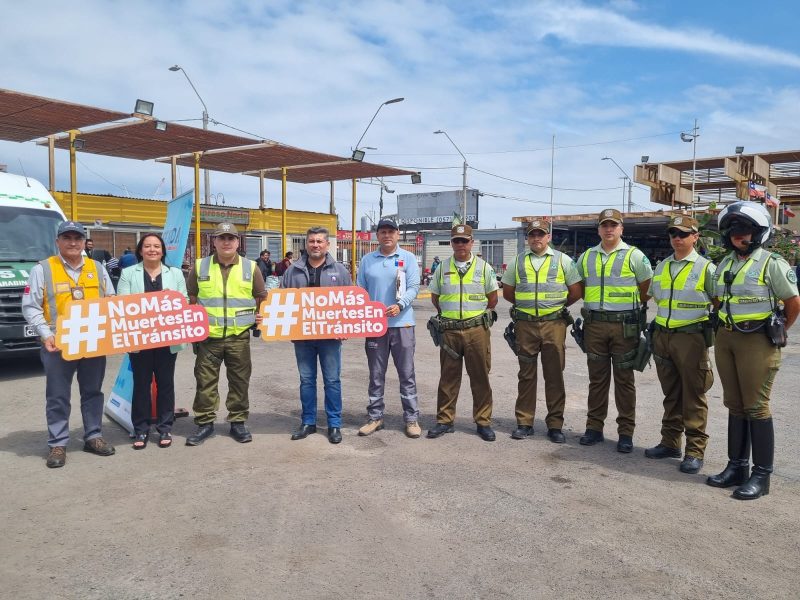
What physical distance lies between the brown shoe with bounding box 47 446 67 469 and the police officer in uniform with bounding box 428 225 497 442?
317 centimetres

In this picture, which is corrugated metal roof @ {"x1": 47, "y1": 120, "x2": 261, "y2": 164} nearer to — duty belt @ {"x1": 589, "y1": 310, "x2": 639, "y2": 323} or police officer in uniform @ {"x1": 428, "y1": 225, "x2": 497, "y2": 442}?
police officer in uniform @ {"x1": 428, "y1": 225, "x2": 497, "y2": 442}

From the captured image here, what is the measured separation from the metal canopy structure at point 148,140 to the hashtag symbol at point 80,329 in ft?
30.2

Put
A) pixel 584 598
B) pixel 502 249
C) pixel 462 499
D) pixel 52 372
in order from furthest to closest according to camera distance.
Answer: pixel 502 249
pixel 52 372
pixel 462 499
pixel 584 598

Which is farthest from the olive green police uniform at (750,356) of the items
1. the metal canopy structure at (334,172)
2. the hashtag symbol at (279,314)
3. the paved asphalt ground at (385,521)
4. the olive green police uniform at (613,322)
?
the metal canopy structure at (334,172)

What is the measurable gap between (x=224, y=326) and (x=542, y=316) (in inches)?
117

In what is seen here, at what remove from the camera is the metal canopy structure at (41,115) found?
11.5 metres

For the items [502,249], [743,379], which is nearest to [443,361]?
[743,379]

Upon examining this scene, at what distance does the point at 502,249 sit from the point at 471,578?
41.7 m

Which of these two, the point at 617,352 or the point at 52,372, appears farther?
the point at 617,352

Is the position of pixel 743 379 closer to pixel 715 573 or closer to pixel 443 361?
pixel 715 573

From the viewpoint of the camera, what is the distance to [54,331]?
5129mm

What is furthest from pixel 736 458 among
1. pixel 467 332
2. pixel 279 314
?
pixel 279 314

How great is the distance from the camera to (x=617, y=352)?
5469 millimetres

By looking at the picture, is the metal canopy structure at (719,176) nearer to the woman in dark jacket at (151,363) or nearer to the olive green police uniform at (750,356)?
the olive green police uniform at (750,356)
